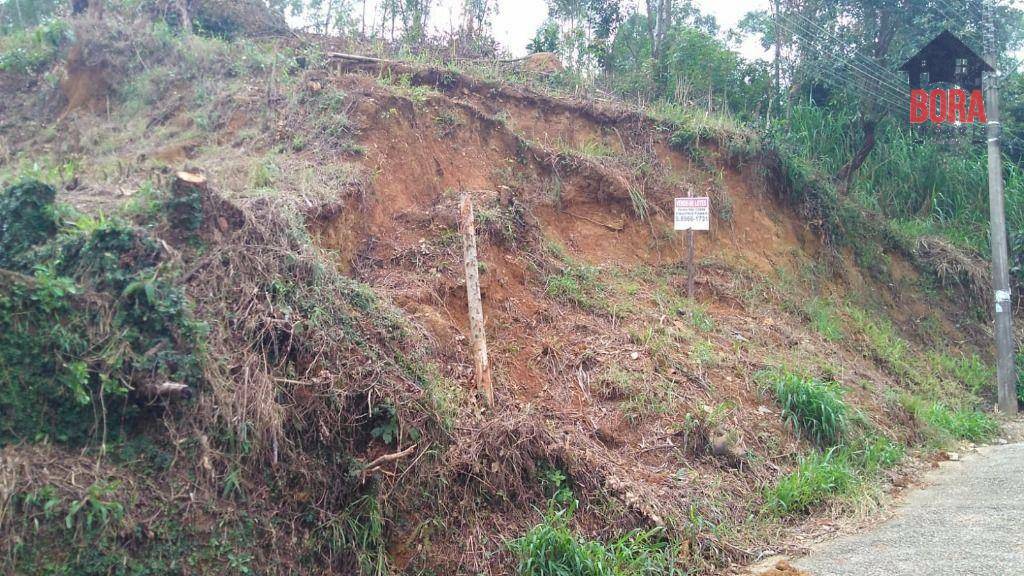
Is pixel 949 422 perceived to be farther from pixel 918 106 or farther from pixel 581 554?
pixel 918 106

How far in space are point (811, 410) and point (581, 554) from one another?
3.65 metres

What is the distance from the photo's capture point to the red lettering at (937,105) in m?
13.9

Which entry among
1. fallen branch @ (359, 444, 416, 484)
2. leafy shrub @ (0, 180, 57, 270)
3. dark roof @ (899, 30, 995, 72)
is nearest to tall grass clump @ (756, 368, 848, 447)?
fallen branch @ (359, 444, 416, 484)

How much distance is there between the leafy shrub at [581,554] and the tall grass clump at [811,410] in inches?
108

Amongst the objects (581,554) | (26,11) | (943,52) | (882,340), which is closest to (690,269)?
(882,340)

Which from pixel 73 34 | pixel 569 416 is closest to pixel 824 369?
pixel 569 416

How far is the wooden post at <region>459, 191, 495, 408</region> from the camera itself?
6.10 meters

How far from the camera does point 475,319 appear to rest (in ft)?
20.4

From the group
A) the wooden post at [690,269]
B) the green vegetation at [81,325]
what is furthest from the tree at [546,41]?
the green vegetation at [81,325]

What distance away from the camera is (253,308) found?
520cm

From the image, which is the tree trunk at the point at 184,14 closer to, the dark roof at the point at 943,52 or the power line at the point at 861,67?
the power line at the point at 861,67

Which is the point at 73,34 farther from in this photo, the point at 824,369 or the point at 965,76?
the point at 965,76

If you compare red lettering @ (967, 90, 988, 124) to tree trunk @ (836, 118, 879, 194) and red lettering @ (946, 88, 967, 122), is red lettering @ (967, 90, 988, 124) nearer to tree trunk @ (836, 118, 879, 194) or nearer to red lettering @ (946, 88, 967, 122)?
red lettering @ (946, 88, 967, 122)

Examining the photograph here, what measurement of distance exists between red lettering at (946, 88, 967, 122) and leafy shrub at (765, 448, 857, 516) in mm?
9538
